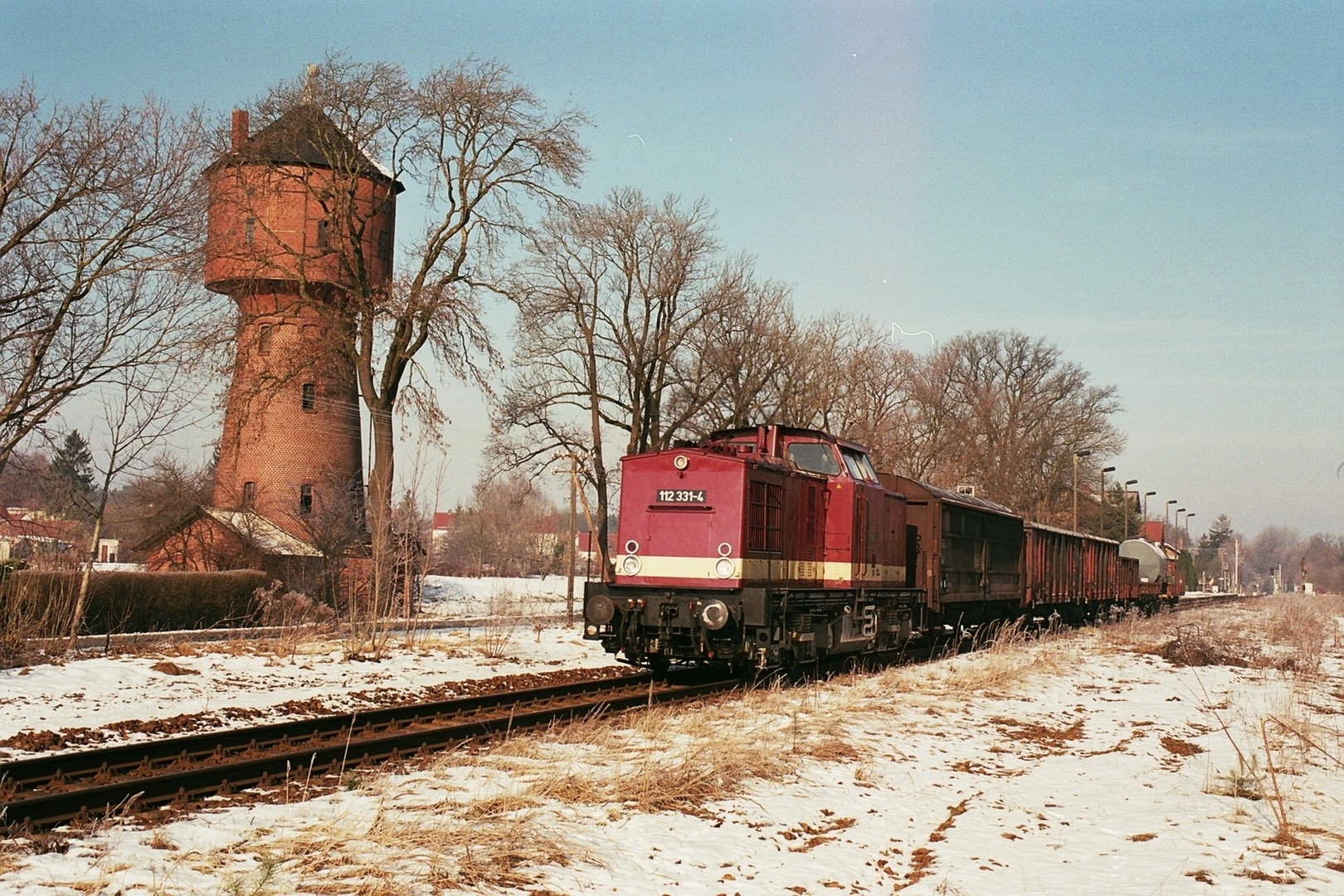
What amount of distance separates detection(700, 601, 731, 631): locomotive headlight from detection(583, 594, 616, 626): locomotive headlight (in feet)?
4.54

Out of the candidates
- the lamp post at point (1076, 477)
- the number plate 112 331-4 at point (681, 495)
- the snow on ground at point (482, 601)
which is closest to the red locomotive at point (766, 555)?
the number plate 112 331-4 at point (681, 495)

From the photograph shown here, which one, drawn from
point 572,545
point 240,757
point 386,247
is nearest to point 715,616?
point 240,757

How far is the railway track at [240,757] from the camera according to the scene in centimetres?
816

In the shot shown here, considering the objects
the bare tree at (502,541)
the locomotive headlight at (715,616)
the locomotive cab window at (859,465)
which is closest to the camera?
the locomotive headlight at (715,616)

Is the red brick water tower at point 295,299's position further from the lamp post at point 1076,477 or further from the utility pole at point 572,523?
the lamp post at point 1076,477

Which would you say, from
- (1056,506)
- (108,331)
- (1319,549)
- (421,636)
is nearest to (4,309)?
(108,331)

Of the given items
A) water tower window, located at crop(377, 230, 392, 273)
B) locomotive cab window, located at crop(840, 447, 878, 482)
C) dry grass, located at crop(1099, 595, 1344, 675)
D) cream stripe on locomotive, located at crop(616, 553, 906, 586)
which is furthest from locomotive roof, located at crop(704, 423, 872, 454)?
water tower window, located at crop(377, 230, 392, 273)

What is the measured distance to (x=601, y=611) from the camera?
53.4 feet

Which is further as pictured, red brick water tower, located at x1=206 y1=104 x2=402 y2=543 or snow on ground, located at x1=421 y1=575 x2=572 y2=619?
snow on ground, located at x1=421 y1=575 x2=572 y2=619

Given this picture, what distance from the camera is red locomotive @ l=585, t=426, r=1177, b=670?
1603cm

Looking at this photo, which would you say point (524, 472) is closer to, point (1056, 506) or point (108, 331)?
point (108, 331)

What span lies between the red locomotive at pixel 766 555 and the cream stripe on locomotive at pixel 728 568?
20 millimetres

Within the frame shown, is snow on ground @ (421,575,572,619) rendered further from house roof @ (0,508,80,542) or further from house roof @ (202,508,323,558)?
house roof @ (0,508,80,542)

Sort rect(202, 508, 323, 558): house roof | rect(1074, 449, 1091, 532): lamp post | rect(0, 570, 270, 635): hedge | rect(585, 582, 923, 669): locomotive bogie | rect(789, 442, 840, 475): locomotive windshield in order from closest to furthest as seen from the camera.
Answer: rect(585, 582, 923, 669): locomotive bogie, rect(789, 442, 840, 475): locomotive windshield, rect(0, 570, 270, 635): hedge, rect(202, 508, 323, 558): house roof, rect(1074, 449, 1091, 532): lamp post
